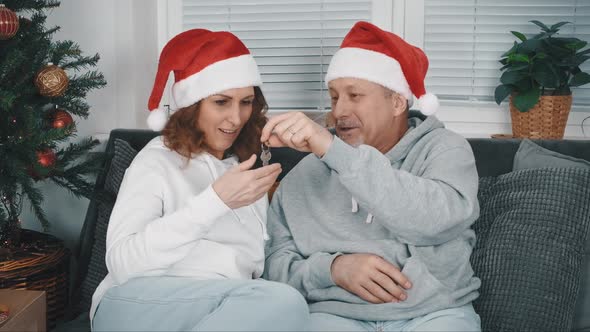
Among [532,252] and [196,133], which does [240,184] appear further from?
[532,252]

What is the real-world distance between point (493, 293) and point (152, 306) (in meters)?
0.93

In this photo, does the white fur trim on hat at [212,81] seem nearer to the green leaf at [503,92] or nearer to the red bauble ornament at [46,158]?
→ the red bauble ornament at [46,158]

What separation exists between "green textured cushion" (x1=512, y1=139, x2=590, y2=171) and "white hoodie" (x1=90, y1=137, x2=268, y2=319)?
2.70ft

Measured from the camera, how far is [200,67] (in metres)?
1.86

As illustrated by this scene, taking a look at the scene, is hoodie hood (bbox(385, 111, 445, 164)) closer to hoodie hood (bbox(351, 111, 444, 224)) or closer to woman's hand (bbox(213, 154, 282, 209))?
hoodie hood (bbox(351, 111, 444, 224))

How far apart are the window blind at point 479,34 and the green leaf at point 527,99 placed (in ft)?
1.13

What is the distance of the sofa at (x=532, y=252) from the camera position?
5.93ft

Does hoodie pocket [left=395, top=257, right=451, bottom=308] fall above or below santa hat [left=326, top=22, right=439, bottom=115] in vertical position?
below

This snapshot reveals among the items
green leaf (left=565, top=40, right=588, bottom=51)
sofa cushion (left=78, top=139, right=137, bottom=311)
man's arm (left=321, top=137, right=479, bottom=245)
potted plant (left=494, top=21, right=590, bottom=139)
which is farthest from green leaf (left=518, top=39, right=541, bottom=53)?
sofa cushion (left=78, top=139, right=137, bottom=311)

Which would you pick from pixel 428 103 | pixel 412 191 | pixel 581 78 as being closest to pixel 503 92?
pixel 581 78

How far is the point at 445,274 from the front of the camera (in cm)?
178

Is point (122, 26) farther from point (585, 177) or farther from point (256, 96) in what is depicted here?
point (585, 177)

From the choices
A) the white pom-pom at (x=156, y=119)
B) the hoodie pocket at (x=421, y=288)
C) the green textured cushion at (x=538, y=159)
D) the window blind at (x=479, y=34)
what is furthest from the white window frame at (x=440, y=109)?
the hoodie pocket at (x=421, y=288)

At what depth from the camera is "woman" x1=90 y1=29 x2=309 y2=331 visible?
1.48m
